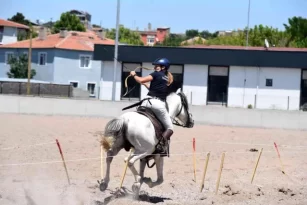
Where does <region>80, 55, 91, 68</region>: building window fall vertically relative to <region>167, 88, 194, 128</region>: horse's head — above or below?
above

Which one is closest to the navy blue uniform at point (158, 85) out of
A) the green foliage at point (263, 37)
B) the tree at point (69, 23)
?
the green foliage at point (263, 37)

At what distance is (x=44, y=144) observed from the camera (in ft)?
61.5

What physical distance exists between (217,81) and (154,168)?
119ft

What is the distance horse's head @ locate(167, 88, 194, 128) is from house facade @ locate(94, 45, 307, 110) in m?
36.1

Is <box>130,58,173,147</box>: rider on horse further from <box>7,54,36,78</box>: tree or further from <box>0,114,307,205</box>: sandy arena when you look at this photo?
<box>7,54,36,78</box>: tree

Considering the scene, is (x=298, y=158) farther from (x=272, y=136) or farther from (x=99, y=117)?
(x=99, y=117)

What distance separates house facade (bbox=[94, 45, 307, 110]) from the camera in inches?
1976

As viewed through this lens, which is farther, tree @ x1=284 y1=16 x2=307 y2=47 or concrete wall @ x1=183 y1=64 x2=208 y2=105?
tree @ x1=284 y1=16 x2=307 y2=47

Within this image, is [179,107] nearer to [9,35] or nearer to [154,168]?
[154,168]

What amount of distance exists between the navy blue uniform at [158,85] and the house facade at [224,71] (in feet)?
122

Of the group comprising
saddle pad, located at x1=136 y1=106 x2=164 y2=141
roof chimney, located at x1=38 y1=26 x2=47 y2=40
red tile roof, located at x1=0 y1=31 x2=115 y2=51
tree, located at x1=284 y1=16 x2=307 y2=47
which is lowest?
saddle pad, located at x1=136 y1=106 x2=164 y2=141

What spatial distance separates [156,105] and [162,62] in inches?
31.5

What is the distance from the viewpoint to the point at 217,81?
52.1m

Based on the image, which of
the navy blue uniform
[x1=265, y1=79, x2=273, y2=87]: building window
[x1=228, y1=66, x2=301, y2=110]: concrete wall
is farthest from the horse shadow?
[x1=265, y1=79, x2=273, y2=87]: building window
